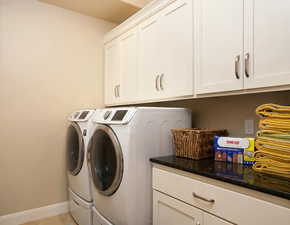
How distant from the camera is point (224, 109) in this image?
184cm

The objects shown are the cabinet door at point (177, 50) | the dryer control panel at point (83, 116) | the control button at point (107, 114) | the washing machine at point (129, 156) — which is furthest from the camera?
the dryer control panel at point (83, 116)

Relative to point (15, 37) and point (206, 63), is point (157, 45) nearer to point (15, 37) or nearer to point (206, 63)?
point (206, 63)

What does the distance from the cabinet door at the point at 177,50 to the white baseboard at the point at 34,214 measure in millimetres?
1855

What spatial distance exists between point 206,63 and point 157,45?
604mm

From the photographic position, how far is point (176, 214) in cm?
136

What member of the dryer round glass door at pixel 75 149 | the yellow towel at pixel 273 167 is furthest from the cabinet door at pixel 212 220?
the dryer round glass door at pixel 75 149

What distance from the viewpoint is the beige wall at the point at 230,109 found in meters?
1.55

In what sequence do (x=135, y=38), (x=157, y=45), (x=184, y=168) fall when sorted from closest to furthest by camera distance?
(x=184, y=168)
(x=157, y=45)
(x=135, y=38)

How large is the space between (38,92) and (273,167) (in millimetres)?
2353

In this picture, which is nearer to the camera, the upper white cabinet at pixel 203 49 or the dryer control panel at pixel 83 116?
the upper white cabinet at pixel 203 49

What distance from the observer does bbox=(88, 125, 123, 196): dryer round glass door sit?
5.14 feet

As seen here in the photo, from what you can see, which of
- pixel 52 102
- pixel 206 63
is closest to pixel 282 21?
pixel 206 63

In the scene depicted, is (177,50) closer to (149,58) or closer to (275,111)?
(149,58)

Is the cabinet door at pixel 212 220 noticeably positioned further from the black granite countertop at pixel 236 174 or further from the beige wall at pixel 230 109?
the beige wall at pixel 230 109
